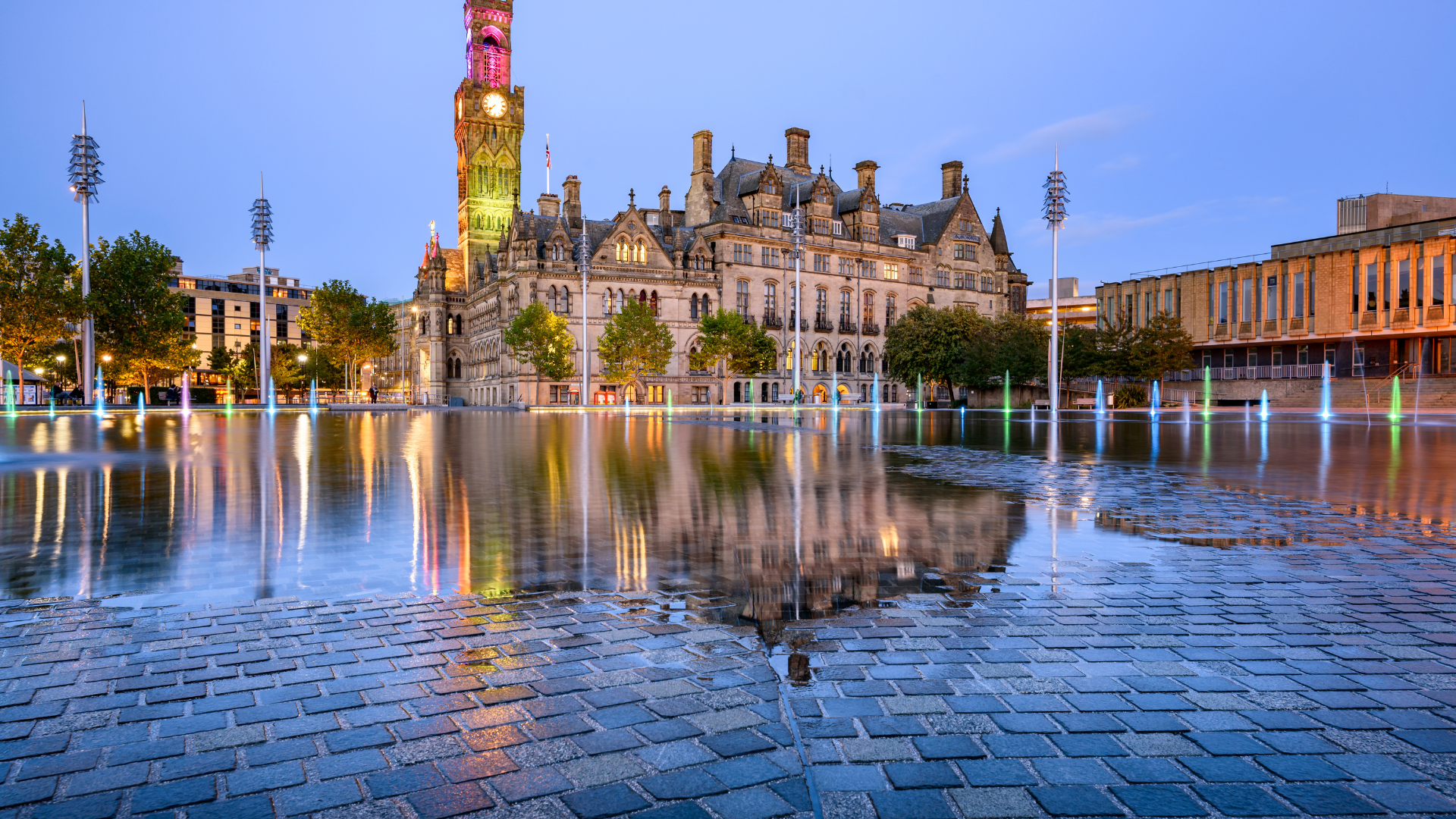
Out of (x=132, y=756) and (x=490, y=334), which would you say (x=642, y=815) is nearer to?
(x=132, y=756)

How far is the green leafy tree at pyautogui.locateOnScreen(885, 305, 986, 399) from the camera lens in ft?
206

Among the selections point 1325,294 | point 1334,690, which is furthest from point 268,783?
point 1325,294

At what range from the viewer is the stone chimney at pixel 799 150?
90312 mm

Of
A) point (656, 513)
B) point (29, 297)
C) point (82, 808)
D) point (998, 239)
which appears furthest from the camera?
point (998, 239)

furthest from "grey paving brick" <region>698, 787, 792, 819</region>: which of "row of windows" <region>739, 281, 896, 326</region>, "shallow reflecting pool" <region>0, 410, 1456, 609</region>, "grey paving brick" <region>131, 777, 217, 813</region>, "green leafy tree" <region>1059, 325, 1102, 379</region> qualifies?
"row of windows" <region>739, 281, 896, 326</region>

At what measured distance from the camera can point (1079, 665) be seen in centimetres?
421

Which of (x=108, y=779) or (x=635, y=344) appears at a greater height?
(x=635, y=344)

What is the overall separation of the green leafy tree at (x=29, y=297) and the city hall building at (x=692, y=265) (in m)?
30.9

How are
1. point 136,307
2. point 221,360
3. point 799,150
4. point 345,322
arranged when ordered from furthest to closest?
point 221,360 → point 799,150 → point 345,322 → point 136,307

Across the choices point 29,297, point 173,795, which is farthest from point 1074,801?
point 29,297

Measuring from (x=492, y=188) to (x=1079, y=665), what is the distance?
95.8 metres

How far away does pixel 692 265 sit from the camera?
7862 cm

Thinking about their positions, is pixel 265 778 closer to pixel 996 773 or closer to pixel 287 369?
pixel 996 773

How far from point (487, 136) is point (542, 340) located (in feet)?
121
